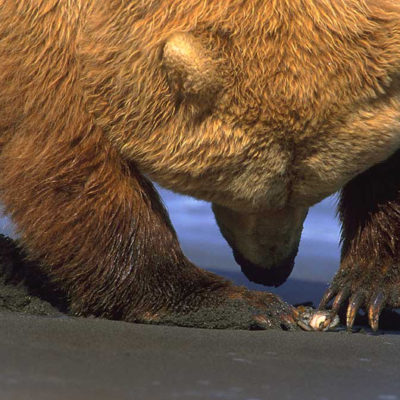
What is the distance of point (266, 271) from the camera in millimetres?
3672

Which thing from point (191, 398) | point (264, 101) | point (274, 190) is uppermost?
point (264, 101)

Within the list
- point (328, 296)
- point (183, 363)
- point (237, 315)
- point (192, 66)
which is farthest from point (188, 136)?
point (328, 296)

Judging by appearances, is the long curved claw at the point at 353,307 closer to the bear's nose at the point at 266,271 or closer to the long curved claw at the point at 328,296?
the long curved claw at the point at 328,296

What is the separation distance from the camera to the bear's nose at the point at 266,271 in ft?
12.0

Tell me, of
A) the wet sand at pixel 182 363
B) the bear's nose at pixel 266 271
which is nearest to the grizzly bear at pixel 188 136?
the bear's nose at pixel 266 271

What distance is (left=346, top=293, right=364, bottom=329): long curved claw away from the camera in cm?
325

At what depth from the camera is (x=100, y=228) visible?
305cm

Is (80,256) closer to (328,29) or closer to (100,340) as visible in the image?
(100,340)

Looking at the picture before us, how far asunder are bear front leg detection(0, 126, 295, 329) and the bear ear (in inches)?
16.6

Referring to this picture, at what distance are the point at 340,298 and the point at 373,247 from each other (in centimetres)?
22

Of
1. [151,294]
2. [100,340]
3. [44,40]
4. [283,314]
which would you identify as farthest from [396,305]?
[44,40]

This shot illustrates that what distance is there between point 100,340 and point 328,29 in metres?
1.07

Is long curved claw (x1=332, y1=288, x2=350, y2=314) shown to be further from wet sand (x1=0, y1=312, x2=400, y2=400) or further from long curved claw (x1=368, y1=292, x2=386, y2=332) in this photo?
wet sand (x1=0, y1=312, x2=400, y2=400)

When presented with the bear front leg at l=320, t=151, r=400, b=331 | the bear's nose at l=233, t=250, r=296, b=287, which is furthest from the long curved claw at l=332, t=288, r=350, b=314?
the bear's nose at l=233, t=250, r=296, b=287
